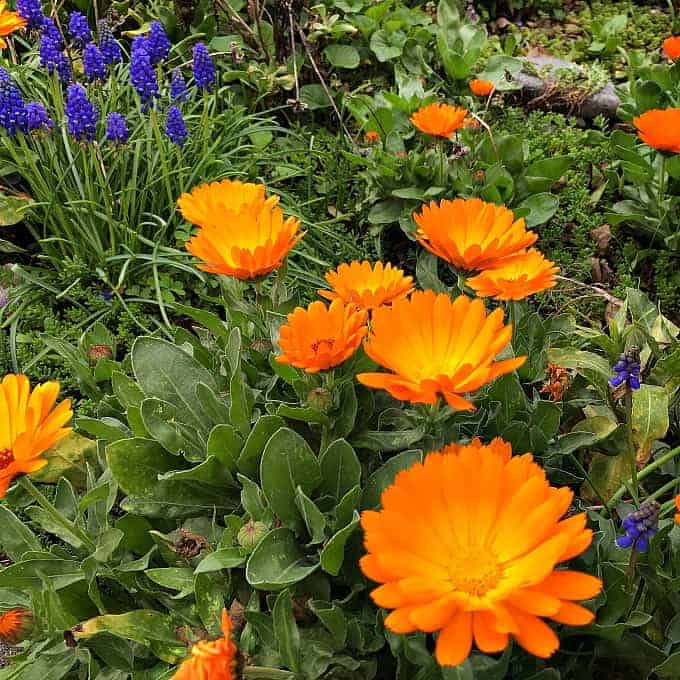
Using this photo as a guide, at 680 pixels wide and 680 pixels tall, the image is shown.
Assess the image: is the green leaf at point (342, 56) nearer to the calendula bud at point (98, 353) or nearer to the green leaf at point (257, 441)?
the calendula bud at point (98, 353)

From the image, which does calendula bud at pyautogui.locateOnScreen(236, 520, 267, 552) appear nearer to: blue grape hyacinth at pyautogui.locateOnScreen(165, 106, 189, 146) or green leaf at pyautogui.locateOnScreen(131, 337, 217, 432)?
green leaf at pyautogui.locateOnScreen(131, 337, 217, 432)

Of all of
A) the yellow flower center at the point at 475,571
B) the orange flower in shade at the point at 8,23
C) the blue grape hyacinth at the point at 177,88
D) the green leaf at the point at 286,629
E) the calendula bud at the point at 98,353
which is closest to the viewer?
the yellow flower center at the point at 475,571

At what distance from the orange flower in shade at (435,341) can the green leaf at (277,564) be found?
0.38m

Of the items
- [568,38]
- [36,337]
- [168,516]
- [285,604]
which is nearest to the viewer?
[285,604]

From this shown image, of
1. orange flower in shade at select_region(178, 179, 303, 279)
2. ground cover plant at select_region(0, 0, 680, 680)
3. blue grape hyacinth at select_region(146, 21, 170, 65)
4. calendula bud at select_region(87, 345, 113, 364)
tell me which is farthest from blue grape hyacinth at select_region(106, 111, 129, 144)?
orange flower in shade at select_region(178, 179, 303, 279)

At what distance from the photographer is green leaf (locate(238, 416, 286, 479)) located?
1.37 meters

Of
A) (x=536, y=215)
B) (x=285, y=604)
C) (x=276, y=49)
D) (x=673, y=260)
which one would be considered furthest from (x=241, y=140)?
(x=285, y=604)

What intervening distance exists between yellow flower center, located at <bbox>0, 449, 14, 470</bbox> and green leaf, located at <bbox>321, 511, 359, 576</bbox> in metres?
0.53

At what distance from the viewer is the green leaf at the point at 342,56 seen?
338 cm

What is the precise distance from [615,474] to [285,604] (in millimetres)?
925

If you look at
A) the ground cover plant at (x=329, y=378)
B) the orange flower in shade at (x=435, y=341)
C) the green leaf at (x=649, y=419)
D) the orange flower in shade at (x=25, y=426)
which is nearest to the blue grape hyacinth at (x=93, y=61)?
the ground cover plant at (x=329, y=378)

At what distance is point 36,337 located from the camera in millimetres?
2395

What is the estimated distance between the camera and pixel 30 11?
229 cm

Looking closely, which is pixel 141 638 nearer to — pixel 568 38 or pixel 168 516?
pixel 168 516
